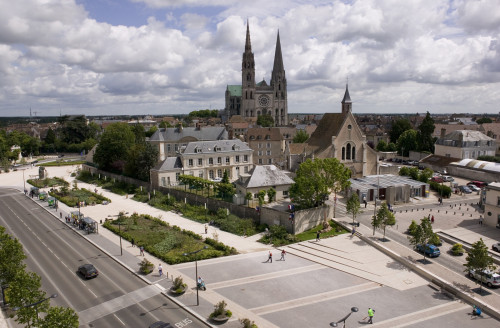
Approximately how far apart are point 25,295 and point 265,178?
33.9 metres

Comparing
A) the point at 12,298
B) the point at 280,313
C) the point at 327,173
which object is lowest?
the point at 280,313

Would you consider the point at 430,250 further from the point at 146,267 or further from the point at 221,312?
the point at 146,267

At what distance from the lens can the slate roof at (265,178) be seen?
165 ft

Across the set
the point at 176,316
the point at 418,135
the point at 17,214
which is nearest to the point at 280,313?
the point at 176,316

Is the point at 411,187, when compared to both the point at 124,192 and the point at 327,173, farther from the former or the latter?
the point at 124,192

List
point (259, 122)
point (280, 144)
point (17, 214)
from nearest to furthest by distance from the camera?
point (17, 214)
point (280, 144)
point (259, 122)

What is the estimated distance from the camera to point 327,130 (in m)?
67.8

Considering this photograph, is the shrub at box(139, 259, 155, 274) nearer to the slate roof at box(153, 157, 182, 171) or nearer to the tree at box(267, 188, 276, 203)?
the tree at box(267, 188, 276, 203)

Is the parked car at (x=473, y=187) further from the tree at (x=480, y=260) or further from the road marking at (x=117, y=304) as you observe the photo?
the road marking at (x=117, y=304)

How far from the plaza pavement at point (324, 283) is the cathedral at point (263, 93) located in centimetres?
14123

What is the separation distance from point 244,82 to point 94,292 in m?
157

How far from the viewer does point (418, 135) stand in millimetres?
90875

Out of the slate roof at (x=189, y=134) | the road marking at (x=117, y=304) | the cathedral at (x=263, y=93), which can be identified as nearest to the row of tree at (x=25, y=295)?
the road marking at (x=117, y=304)

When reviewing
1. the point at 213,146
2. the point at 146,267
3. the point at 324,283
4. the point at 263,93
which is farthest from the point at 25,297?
the point at 263,93
